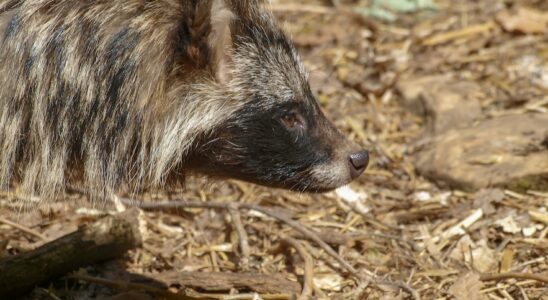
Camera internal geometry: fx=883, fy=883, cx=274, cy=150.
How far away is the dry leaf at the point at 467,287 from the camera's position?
16.1 feet

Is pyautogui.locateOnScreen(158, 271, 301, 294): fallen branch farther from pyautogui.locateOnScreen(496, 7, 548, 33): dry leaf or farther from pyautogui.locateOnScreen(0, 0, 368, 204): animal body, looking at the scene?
pyautogui.locateOnScreen(496, 7, 548, 33): dry leaf

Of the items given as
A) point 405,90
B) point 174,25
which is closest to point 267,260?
point 174,25

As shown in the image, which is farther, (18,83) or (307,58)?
(307,58)

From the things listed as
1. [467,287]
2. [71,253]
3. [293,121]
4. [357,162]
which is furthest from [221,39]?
[467,287]

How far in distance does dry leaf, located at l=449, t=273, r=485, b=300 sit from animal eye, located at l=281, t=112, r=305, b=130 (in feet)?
4.17

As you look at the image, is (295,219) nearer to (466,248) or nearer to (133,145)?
(466,248)

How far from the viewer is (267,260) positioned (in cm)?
562

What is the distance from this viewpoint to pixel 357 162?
4941mm

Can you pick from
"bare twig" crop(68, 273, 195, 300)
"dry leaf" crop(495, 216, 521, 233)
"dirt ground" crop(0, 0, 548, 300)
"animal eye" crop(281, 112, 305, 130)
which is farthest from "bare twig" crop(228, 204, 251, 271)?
"dry leaf" crop(495, 216, 521, 233)

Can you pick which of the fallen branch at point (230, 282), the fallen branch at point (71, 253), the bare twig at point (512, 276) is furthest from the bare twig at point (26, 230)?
the bare twig at point (512, 276)

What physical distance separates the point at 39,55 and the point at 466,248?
2.85 metres

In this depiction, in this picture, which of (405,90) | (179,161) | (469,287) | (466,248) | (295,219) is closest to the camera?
(179,161)

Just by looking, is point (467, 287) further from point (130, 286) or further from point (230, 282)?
point (130, 286)

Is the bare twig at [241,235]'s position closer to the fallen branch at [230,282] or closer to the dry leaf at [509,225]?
the fallen branch at [230,282]
